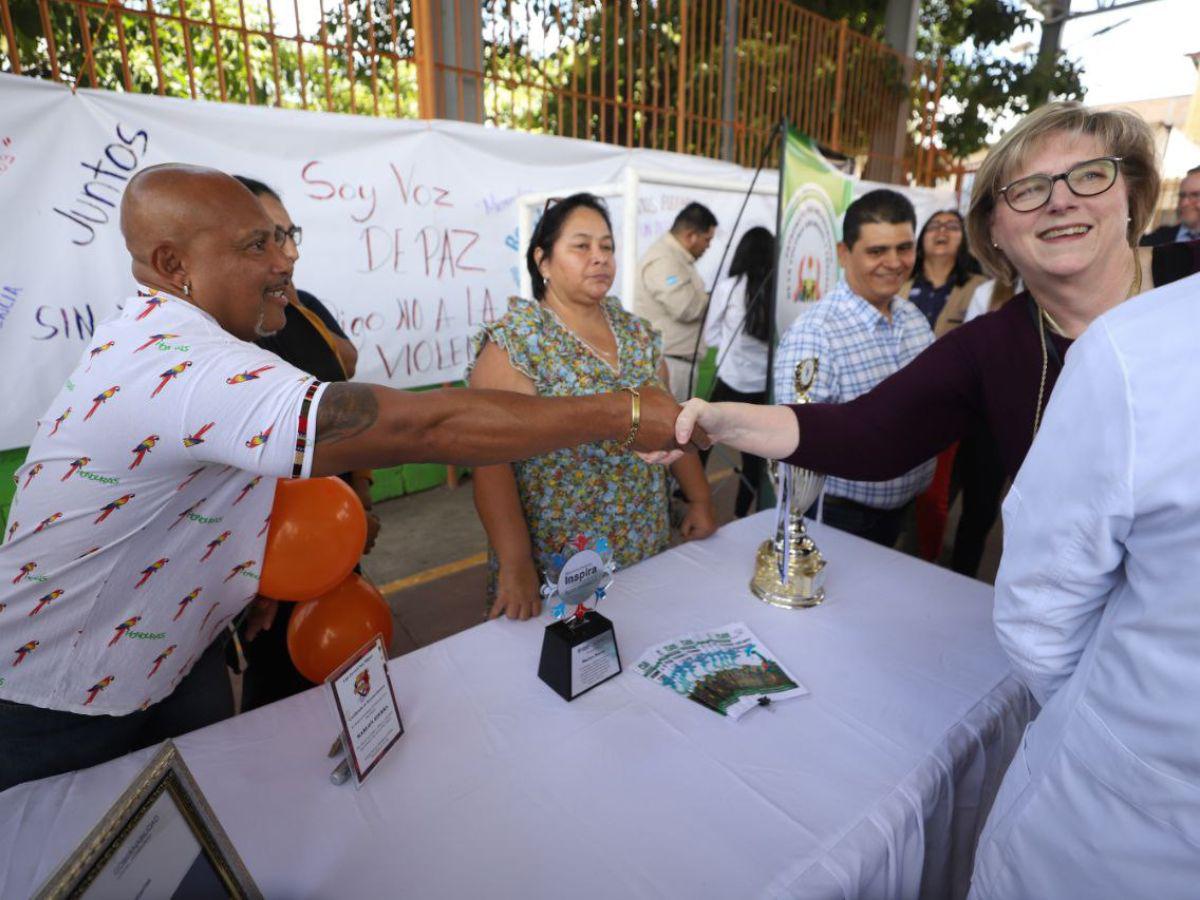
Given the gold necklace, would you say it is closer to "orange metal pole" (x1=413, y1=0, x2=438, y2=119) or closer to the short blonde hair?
the short blonde hair

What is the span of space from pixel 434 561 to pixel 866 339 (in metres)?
A: 2.76

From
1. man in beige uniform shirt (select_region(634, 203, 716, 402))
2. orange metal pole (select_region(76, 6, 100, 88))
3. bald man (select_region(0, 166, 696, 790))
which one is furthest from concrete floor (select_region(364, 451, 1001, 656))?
orange metal pole (select_region(76, 6, 100, 88))

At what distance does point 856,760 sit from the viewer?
1106mm

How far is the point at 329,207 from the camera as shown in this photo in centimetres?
365

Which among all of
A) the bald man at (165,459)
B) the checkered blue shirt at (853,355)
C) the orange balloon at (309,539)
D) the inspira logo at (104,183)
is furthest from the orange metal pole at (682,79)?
the orange balloon at (309,539)

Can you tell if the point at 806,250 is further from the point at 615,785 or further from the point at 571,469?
the point at 615,785

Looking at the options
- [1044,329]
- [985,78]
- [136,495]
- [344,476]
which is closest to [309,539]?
[136,495]

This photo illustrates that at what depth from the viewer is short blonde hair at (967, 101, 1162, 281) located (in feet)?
4.60

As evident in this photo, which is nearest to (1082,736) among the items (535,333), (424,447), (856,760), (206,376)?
(856,760)

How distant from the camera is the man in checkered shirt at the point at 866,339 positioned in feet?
7.71

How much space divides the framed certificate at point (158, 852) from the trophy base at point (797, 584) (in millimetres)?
1209

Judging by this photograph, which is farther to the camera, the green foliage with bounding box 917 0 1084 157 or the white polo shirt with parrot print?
the green foliage with bounding box 917 0 1084 157

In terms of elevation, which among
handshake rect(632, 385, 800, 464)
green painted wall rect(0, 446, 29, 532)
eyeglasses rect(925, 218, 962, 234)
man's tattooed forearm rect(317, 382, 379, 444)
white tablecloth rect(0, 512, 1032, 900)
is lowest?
green painted wall rect(0, 446, 29, 532)

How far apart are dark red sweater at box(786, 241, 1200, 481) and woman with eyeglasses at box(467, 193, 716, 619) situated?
52cm
